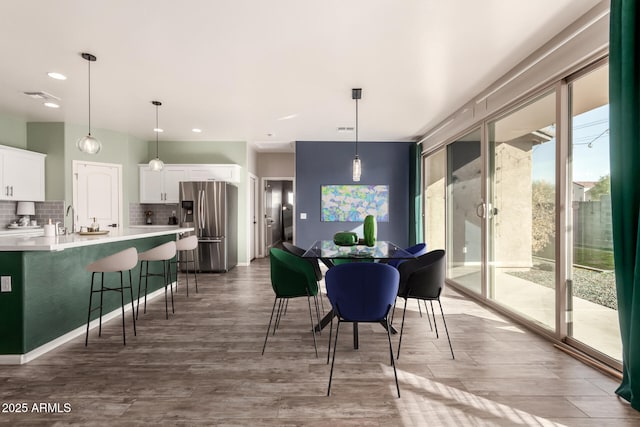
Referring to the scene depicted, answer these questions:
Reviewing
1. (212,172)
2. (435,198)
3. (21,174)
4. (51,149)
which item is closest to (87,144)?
(21,174)

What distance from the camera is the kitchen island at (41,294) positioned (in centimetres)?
247

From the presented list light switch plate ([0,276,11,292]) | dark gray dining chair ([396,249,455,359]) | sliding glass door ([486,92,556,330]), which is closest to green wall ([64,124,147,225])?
light switch plate ([0,276,11,292])

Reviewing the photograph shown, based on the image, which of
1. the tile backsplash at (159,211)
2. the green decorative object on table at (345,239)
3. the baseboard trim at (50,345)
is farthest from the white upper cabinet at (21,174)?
the green decorative object on table at (345,239)

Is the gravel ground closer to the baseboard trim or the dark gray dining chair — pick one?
the dark gray dining chair

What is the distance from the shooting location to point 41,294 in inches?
104

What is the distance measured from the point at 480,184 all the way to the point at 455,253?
1420 millimetres

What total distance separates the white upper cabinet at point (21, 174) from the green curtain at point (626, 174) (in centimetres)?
715

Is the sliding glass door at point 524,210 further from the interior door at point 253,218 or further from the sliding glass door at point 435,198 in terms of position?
the interior door at point 253,218

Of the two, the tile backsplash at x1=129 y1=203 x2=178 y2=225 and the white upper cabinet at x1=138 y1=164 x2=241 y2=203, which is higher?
the white upper cabinet at x1=138 y1=164 x2=241 y2=203

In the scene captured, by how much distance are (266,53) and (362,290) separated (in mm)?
2436

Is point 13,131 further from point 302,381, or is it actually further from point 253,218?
point 302,381

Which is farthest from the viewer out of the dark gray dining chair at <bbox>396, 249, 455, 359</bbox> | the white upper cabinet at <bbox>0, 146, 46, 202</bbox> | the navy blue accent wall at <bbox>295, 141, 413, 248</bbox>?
the navy blue accent wall at <bbox>295, 141, 413, 248</bbox>

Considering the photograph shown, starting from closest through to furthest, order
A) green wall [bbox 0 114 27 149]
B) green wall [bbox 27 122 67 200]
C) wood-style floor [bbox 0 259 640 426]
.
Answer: wood-style floor [bbox 0 259 640 426]
green wall [bbox 0 114 27 149]
green wall [bbox 27 122 67 200]

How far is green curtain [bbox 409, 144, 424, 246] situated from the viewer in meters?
6.24
